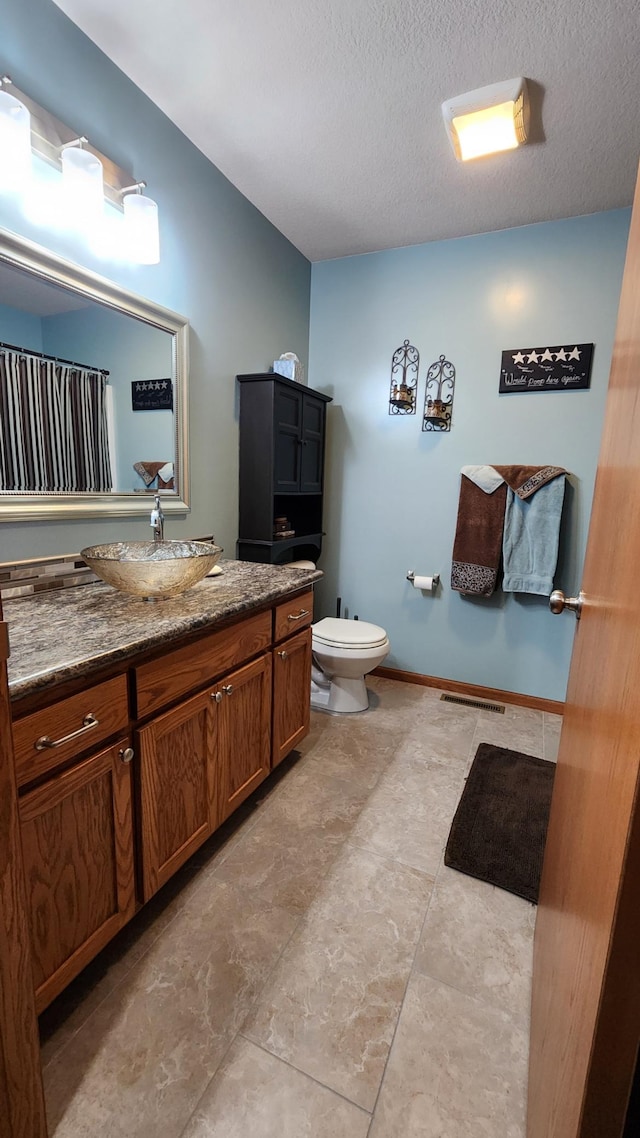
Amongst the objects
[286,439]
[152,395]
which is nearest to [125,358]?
[152,395]

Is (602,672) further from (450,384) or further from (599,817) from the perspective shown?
(450,384)

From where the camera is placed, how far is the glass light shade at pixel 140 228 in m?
1.54

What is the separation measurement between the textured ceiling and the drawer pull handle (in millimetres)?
1945

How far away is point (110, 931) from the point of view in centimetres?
110

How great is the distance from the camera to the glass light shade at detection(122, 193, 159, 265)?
5.06ft

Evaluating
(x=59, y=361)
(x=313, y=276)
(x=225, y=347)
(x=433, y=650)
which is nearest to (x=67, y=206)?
(x=59, y=361)

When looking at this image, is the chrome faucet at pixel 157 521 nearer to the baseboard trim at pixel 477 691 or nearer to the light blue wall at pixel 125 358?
the light blue wall at pixel 125 358

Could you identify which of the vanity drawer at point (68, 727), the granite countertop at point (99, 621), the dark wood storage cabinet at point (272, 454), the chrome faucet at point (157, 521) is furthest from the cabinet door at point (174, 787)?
the dark wood storage cabinet at point (272, 454)

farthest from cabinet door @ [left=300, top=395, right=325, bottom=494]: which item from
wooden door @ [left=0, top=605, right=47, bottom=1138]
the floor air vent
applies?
wooden door @ [left=0, top=605, right=47, bottom=1138]

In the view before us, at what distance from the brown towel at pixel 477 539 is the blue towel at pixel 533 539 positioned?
46 millimetres

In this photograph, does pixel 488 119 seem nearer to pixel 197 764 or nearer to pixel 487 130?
pixel 487 130

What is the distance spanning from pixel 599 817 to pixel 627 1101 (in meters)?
0.25

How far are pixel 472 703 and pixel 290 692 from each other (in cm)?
133

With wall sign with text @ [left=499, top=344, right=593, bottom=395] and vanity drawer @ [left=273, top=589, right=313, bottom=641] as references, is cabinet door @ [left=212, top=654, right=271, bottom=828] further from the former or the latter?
wall sign with text @ [left=499, top=344, right=593, bottom=395]
